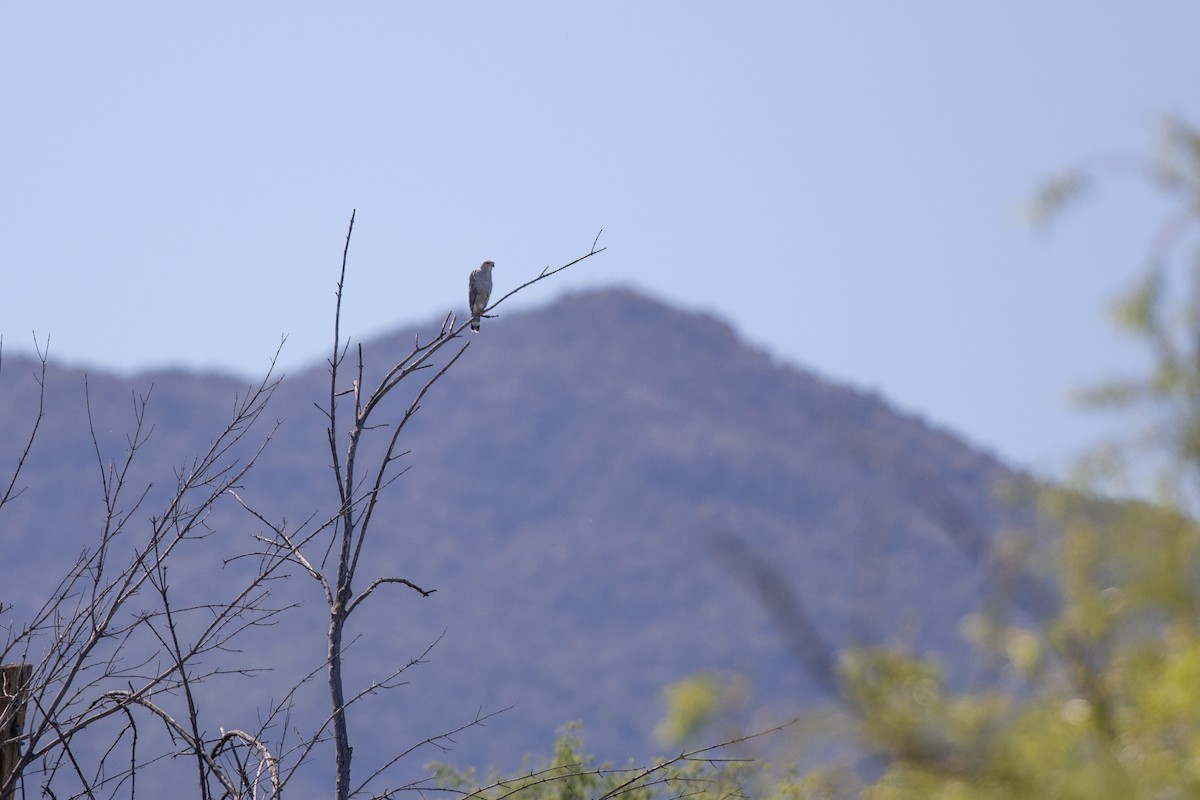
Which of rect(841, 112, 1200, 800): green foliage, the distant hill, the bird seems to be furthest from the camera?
the distant hill

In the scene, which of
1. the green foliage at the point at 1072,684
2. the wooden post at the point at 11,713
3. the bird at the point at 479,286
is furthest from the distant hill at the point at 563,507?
the green foliage at the point at 1072,684

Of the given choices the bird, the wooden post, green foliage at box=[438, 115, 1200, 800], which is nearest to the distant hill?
the bird

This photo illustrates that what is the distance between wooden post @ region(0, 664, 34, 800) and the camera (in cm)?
414

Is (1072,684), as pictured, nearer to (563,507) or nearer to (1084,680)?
(1084,680)

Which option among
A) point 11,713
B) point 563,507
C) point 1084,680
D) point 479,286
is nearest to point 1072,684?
point 1084,680

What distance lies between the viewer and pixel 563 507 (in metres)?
112

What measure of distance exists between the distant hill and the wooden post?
6491 cm

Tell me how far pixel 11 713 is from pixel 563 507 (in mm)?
108567

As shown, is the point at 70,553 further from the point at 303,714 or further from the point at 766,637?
the point at 766,637

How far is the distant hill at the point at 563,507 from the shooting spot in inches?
3327

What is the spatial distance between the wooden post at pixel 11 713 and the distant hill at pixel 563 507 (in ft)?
213

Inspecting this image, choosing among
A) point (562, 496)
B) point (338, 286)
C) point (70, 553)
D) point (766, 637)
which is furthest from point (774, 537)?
point (338, 286)

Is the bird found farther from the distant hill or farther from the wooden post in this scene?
the distant hill

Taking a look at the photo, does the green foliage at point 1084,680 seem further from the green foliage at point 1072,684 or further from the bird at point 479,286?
the bird at point 479,286
